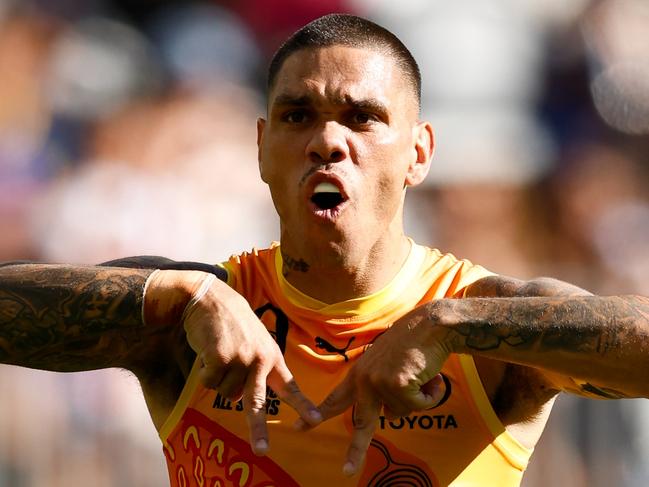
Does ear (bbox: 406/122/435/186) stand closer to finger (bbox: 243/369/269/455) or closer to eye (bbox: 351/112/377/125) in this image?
eye (bbox: 351/112/377/125)

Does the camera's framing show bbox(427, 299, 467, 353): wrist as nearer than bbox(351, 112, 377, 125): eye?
Yes

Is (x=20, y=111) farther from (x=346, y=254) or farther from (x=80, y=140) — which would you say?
(x=346, y=254)

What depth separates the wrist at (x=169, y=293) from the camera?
412 centimetres

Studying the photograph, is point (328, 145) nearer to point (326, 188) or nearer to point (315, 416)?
point (326, 188)

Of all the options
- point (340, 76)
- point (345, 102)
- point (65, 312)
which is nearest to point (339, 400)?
point (65, 312)

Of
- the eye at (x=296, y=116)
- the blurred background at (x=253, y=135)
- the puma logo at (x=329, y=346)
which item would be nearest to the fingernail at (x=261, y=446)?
the puma logo at (x=329, y=346)

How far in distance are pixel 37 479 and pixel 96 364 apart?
12.9ft

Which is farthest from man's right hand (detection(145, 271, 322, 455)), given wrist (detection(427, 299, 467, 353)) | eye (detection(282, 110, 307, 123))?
eye (detection(282, 110, 307, 123))

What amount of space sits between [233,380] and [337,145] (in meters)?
1.22

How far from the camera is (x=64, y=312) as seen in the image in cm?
427

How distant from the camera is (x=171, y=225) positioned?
351 inches

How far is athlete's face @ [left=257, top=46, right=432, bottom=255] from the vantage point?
461 cm

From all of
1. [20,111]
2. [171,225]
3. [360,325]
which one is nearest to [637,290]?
[171,225]

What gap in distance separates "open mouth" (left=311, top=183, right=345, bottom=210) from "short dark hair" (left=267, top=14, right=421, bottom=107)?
0.67 m
